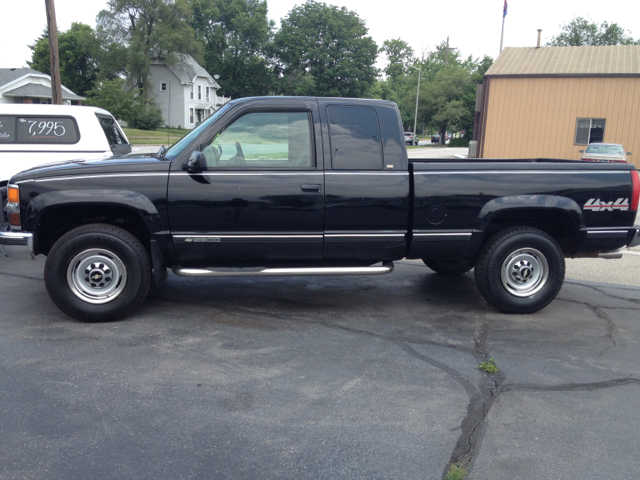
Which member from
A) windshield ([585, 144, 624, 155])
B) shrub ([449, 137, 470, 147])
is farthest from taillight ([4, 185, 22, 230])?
shrub ([449, 137, 470, 147])

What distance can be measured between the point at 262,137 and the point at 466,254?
2.26 meters

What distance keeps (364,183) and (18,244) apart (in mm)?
3106

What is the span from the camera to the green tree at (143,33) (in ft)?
194

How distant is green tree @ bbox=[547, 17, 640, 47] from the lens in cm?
6806

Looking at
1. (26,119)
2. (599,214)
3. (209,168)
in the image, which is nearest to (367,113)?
(209,168)

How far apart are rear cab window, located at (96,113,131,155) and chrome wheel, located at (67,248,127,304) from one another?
14.3ft

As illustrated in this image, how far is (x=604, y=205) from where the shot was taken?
568 centimetres

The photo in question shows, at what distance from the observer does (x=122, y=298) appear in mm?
5324

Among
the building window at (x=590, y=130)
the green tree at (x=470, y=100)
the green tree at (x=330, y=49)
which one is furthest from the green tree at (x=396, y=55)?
the building window at (x=590, y=130)

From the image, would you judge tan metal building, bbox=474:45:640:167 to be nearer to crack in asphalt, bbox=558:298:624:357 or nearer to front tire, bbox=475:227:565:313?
crack in asphalt, bbox=558:298:624:357

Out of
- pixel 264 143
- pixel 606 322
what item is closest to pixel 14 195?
pixel 264 143

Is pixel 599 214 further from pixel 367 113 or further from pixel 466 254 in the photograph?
pixel 367 113

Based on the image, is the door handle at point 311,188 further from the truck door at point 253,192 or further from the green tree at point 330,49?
the green tree at point 330,49

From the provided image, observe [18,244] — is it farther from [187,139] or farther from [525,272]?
[525,272]
